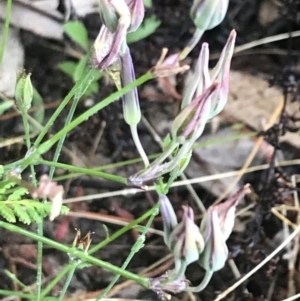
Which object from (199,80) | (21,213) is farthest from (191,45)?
(21,213)

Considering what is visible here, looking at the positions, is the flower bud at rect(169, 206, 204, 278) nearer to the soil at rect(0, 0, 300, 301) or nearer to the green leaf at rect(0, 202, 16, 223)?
the green leaf at rect(0, 202, 16, 223)

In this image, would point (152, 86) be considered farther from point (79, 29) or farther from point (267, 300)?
point (267, 300)

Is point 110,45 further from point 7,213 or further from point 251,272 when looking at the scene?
point 251,272

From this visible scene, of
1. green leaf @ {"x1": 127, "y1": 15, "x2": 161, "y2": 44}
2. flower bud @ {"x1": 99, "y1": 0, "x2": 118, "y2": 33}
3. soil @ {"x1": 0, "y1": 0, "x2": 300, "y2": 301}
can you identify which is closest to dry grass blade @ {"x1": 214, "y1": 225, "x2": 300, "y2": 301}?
soil @ {"x1": 0, "y1": 0, "x2": 300, "y2": 301}

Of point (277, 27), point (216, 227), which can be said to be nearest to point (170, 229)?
point (216, 227)

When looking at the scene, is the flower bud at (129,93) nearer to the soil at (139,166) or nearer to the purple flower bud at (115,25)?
the purple flower bud at (115,25)

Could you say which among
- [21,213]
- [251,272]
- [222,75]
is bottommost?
[251,272]
